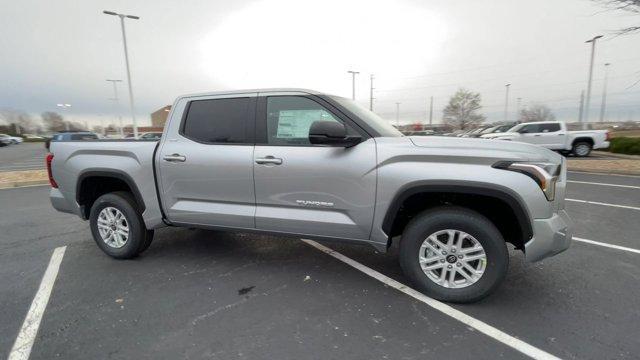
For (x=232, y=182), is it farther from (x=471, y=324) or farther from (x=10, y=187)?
(x=10, y=187)

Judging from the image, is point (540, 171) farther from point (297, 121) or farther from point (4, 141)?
point (4, 141)

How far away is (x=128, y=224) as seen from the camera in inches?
154

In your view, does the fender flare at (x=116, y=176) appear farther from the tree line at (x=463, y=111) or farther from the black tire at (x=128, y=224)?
the tree line at (x=463, y=111)

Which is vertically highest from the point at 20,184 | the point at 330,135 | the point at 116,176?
the point at 330,135

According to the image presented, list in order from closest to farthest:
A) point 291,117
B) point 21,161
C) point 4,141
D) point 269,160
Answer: point 269,160
point 291,117
point 21,161
point 4,141

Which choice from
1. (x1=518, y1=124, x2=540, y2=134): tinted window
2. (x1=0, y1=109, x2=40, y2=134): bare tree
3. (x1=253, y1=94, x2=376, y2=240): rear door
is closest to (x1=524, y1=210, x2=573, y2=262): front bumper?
(x1=253, y1=94, x2=376, y2=240): rear door

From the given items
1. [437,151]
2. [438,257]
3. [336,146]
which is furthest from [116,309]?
[437,151]

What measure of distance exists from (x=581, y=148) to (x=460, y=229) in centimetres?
1729

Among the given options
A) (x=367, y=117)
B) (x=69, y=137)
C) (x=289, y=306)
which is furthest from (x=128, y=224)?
(x=69, y=137)

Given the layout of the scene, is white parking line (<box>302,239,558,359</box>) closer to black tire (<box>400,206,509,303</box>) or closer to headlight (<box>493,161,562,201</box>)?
black tire (<box>400,206,509,303</box>)

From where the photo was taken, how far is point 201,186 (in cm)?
361

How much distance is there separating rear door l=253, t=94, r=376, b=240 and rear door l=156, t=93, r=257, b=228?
16 centimetres

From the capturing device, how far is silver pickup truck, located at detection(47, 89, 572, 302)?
9.06 ft

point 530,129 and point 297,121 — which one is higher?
point 297,121
